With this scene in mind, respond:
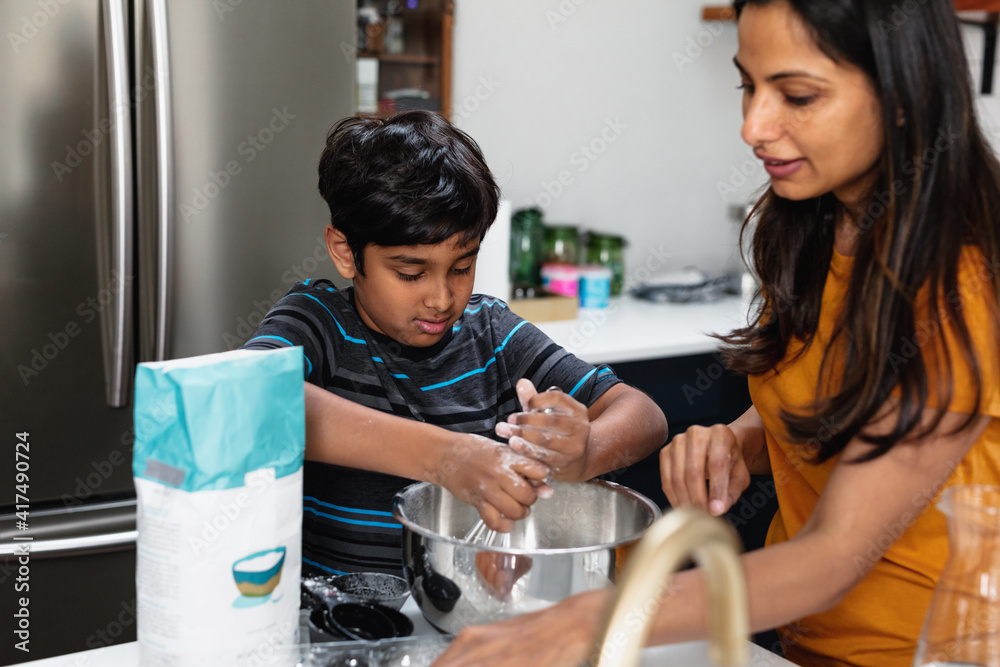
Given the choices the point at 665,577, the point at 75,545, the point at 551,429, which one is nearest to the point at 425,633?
the point at 551,429

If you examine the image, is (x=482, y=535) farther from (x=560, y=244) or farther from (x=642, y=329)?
(x=560, y=244)

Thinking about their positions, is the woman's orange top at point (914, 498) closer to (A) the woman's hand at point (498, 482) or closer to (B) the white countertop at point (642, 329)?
(A) the woman's hand at point (498, 482)

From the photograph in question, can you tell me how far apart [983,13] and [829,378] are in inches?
84.5

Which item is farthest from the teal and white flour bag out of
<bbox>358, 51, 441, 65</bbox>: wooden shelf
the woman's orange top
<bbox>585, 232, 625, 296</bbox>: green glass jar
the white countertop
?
<bbox>585, 232, 625, 296</bbox>: green glass jar

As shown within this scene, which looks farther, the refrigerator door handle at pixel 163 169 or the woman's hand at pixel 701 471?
the refrigerator door handle at pixel 163 169

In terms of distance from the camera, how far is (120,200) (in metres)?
1.54

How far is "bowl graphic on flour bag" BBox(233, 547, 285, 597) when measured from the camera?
641 mm

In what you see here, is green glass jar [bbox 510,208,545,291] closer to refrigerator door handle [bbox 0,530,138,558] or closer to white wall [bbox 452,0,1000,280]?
white wall [bbox 452,0,1000,280]

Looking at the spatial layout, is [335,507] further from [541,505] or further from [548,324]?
[548,324]

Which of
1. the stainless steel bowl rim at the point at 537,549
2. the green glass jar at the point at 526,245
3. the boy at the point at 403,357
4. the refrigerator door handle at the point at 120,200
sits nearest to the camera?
the stainless steel bowl rim at the point at 537,549

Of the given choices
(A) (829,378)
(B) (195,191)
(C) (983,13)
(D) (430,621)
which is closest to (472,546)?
(D) (430,621)

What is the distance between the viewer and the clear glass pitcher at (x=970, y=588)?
557 millimetres

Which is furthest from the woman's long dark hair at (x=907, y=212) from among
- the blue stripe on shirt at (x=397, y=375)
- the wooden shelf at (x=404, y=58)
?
the wooden shelf at (x=404, y=58)

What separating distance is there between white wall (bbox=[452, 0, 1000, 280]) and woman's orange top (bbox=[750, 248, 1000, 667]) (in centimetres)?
170
